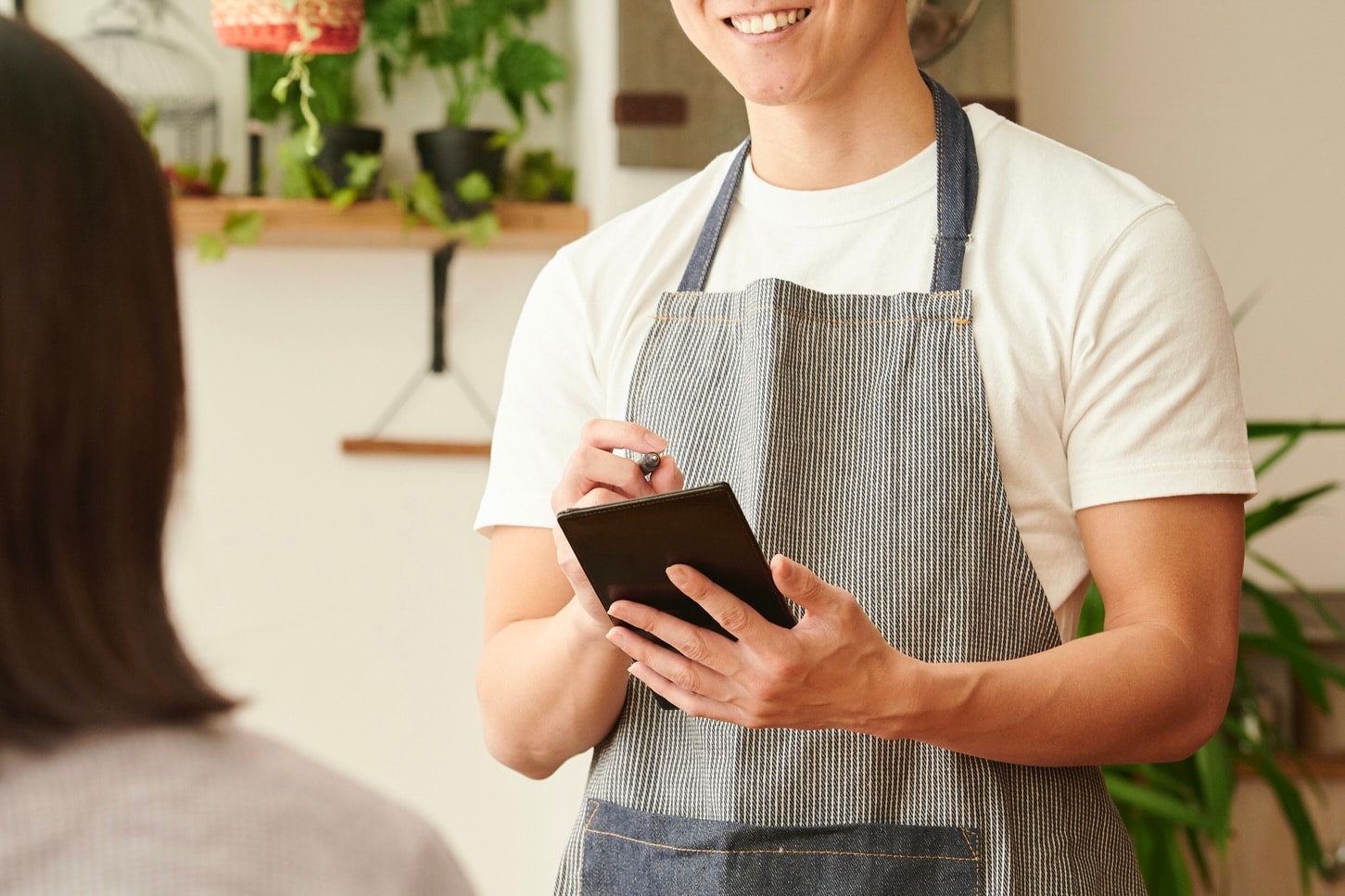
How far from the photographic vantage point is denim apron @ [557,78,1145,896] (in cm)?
111

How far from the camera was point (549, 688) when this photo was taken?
120 cm

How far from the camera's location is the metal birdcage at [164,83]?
261 cm

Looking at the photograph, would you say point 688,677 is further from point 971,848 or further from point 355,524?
point 355,524

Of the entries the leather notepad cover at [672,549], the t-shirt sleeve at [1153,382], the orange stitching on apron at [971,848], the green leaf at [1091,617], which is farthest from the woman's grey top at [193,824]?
the green leaf at [1091,617]

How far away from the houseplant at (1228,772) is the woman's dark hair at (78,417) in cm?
164

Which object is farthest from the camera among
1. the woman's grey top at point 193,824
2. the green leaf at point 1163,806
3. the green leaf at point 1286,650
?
the green leaf at point 1286,650

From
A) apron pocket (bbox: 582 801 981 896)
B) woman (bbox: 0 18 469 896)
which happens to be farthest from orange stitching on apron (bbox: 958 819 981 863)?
woman (bbox: 0 18 469 896)

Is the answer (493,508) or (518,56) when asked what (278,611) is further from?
(493,508)

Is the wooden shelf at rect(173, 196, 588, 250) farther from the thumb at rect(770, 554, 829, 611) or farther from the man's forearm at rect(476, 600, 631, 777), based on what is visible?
the thumb at rect(770, 554, 829, 611)

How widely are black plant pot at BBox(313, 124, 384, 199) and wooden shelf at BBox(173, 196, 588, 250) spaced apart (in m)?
0.06

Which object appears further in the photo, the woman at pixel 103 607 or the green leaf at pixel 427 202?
the green leaf at pixel 427 202

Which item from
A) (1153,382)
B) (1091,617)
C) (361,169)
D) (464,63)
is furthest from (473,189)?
(1153,382)

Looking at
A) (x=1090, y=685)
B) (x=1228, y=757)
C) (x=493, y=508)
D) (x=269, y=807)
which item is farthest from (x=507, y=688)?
(x=1228, y=757)

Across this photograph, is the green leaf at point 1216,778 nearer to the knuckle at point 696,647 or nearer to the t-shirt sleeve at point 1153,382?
the t-shirt sleeve at point 1153,382
